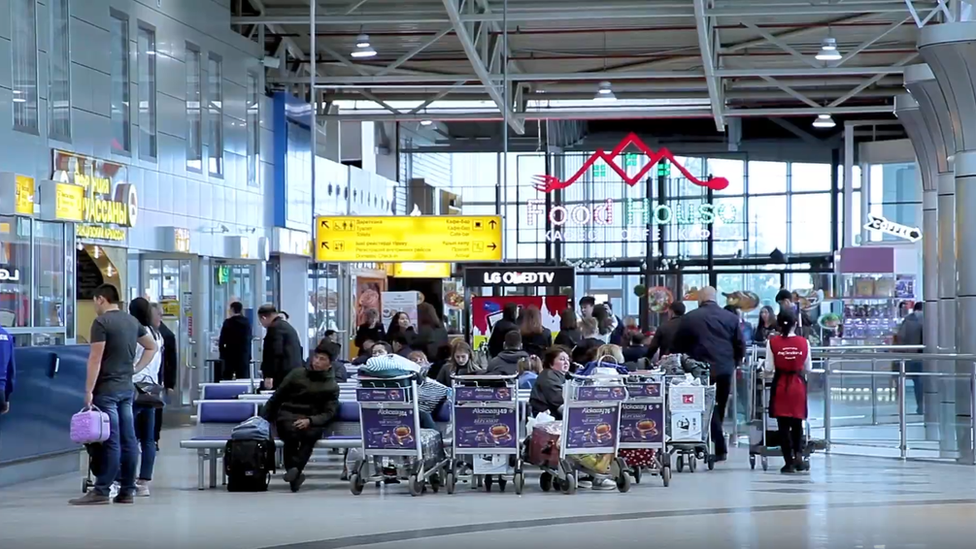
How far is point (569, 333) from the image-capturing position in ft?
65.4

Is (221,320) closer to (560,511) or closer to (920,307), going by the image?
(920,307)

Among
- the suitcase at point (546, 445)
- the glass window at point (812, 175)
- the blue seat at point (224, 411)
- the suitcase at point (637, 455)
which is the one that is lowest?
the suitcase at point (637, 455)

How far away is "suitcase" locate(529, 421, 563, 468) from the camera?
1334 cm

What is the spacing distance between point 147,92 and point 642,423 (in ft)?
31.5

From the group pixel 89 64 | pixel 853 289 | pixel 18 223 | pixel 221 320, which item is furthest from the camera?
pixel 853 289

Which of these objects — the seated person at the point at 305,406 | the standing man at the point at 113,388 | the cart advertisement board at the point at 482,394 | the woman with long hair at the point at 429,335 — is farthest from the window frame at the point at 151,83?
the cart advertisement board at the point at 482,394

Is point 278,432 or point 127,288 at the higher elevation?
point 127,288

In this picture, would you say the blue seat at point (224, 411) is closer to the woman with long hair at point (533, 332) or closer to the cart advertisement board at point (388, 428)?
the cart advertisement board at point (388, 428)

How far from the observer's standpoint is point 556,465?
13375mm

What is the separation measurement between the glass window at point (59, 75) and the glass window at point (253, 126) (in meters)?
7.98

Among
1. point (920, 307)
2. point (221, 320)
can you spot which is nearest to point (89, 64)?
point (221, 320)

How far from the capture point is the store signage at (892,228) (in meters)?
41.2

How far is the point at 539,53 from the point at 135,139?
34.5 ft

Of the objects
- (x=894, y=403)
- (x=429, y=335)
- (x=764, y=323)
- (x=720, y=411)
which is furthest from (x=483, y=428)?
(x=764, y=323)
